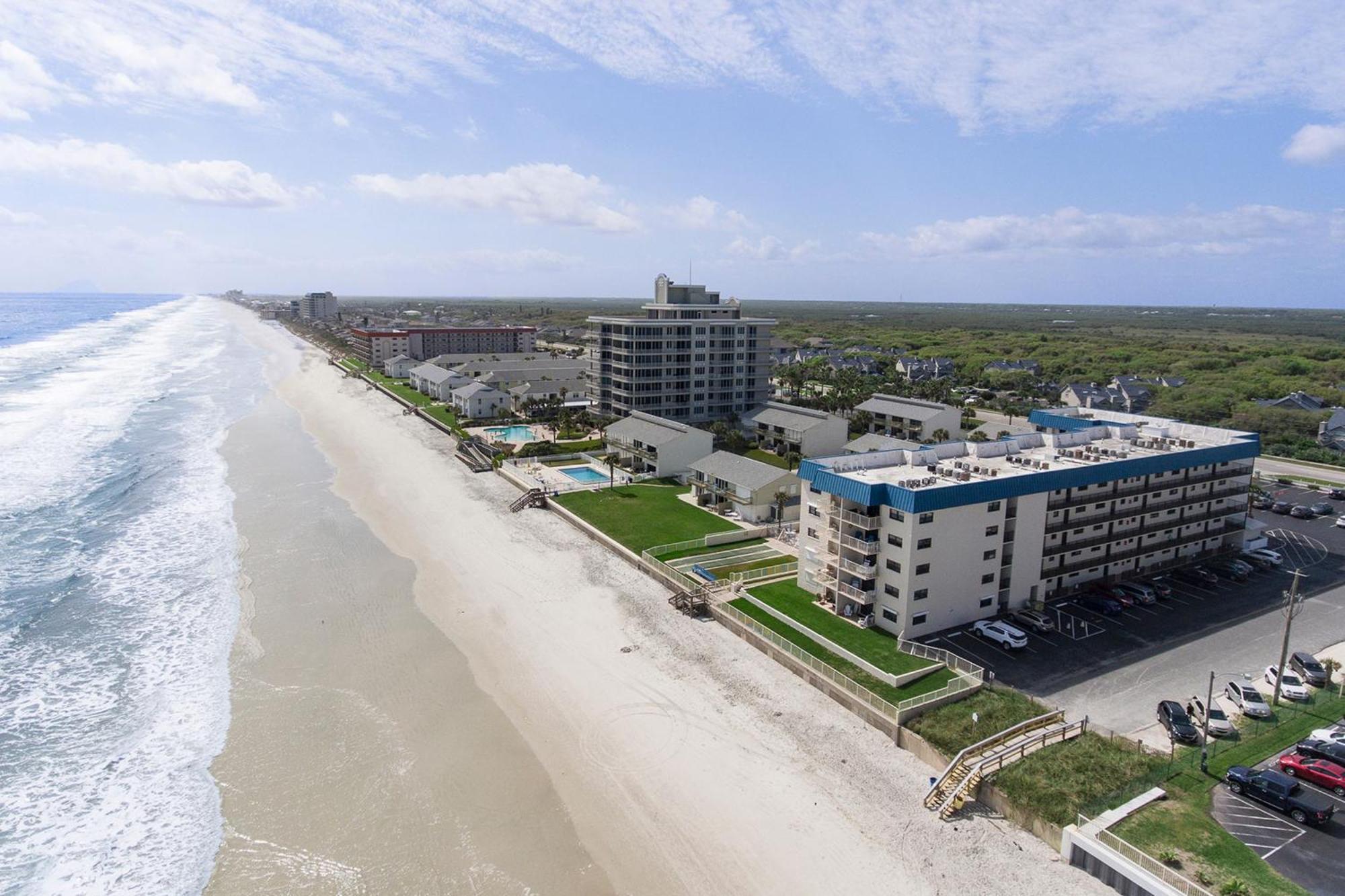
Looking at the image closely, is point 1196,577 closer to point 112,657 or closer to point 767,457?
point 767,457

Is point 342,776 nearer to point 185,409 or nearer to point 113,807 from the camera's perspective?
point 113,807

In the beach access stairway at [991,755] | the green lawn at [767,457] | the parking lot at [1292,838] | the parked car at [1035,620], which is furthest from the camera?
the green lawn at [767,457]

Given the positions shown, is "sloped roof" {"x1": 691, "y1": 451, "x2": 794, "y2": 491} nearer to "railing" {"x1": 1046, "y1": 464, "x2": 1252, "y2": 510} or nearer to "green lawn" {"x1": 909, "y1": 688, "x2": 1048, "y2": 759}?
"railing" {"x1": 1046, "y1": 464, "x2": 1252, "y2": 510}

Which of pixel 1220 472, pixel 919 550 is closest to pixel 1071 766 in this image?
pixel 919 550

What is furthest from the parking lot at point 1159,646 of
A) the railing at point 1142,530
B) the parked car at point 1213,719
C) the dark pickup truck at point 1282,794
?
the railing at point 1142,530

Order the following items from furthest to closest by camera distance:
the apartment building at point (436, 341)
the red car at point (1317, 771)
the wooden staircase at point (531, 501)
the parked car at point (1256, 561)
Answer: the apartment building at point (436, 341)
the wooden staircase at point (531, 501)
the parked car at point (1256, 561)
the red car at point (1317, 771)

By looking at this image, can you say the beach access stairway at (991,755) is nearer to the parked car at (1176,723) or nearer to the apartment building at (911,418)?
the parked car at (1176,723)

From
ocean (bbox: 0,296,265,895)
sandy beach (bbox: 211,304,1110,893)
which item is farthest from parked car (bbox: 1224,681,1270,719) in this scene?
ocean (bbox: 0,296,265,895)
